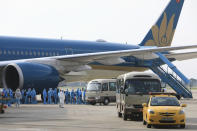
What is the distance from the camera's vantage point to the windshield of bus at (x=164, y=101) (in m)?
17.7

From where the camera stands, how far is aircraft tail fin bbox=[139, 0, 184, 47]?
4391 centimetres

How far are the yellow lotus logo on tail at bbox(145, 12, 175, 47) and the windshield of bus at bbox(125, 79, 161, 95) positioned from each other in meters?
22.9

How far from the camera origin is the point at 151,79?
21.1 m

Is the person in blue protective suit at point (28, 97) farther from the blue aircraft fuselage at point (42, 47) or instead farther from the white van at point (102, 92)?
the white van at point (102, 92)

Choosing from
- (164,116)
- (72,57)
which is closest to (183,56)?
(72,57)

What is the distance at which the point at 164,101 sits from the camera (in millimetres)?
17969

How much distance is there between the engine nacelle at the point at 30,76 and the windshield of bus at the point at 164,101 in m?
13.5

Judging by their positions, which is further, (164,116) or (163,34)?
(163,34)

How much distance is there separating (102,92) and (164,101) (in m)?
15.6

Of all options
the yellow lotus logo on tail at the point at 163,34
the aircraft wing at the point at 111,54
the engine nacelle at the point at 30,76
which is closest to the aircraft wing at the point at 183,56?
the yellow lotus logo on tail at the point at 163,34

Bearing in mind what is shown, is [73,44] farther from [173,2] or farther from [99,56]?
[173,2]

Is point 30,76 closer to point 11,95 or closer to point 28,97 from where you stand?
point 11,95

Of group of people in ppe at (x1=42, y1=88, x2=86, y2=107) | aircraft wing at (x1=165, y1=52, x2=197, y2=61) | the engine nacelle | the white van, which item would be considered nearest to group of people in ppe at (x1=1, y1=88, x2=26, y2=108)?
the engine nacelle

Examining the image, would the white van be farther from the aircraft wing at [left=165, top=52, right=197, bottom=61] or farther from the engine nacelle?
the aircraft wing at [left=165, top=52, right=197, bottom=61]
